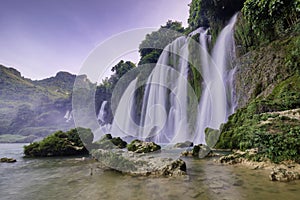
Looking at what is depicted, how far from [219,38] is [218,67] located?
11.0 ft

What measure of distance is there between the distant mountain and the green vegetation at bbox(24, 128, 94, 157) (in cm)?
5315

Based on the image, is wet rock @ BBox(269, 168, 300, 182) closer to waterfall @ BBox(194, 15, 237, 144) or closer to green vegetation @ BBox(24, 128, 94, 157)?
waterfall @ BBox(194, 15, 237, 144)

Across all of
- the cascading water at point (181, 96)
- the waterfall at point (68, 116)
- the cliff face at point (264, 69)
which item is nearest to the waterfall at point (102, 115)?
the cascading water at point (181, 96)

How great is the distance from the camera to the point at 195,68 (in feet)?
72.5

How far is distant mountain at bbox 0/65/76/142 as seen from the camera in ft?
220

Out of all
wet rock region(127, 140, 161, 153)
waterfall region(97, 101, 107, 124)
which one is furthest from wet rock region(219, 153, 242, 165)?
waterfall region(97, 101, 107, 124)

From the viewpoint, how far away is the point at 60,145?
44.0ft

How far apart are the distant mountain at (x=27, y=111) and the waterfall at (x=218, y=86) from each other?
58176mm

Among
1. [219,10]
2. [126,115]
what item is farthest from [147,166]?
[126,115]

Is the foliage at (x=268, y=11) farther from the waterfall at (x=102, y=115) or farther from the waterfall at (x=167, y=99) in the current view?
the waterfall at (x=102, y=115)

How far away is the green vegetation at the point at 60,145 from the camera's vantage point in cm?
1316

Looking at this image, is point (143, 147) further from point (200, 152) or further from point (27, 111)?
point (27, 111)

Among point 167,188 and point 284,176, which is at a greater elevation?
point 284,176

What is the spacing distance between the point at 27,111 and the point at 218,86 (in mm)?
80809
